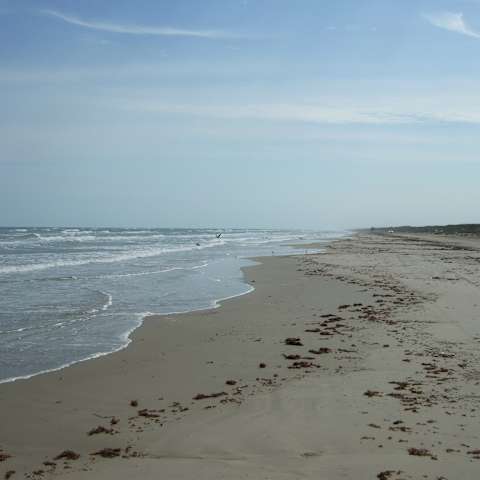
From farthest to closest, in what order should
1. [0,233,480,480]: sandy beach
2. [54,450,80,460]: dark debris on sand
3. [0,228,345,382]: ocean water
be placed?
[0,228,345,382]: ocean water
[54,450,80,460]: dark debris on sand
[0,233,480,480]: sandy beach

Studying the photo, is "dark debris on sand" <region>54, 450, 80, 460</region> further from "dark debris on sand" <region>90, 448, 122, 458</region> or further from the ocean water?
the ocean water

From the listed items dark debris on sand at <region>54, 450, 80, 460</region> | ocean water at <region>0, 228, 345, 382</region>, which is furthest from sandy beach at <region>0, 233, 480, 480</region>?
ocean water at <region>0, 228, 345, 382</region>

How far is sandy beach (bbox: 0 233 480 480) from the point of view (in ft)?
18.1

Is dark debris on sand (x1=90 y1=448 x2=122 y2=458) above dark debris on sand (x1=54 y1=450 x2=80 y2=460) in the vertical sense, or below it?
above

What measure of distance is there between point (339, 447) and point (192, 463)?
155 cm

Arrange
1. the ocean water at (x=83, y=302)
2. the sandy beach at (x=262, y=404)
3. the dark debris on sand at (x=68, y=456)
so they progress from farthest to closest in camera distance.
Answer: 1. the ocean water at (x=83, y=302)
2. the dark debris on sand at (x=68, y=456)
3. the sandy beach at (x=262, y=404)

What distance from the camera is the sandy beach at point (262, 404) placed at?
5520 mm

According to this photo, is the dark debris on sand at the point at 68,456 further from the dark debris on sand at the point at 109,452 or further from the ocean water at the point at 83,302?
the ocean water at the point at 83,302

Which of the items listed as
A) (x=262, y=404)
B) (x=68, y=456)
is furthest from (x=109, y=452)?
(x=262, y=404)

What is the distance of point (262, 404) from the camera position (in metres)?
7.30

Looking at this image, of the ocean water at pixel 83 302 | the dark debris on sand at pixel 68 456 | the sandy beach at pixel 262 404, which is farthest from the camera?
the ocean water at pixel 83 302

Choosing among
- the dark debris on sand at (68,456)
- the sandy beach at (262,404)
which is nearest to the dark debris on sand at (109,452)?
the sandy beach at (262,404)

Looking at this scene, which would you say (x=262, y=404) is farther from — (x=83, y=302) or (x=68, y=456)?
(x=83, y=302)

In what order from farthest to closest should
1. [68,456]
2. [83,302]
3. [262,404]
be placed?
1. [83,302]
2. [262,404]
3. [68,456]
